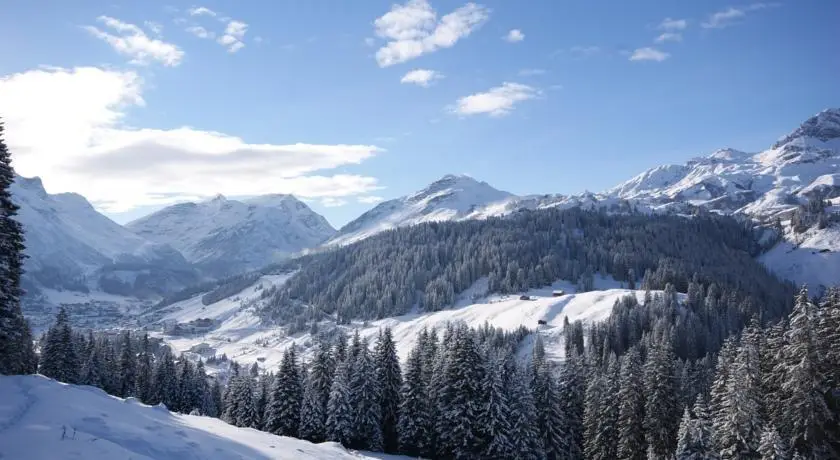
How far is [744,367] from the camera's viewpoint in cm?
3875

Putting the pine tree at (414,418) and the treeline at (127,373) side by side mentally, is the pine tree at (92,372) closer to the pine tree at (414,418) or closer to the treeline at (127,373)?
the treeline at (127,373)

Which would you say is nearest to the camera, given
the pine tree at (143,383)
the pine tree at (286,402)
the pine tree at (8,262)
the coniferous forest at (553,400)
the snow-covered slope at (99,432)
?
the snow-covered slope at (99,432)

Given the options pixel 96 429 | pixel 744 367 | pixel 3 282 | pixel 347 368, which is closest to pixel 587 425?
pixel 744 367

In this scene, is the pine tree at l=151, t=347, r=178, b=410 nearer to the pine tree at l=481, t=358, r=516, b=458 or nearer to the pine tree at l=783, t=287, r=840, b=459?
the pine tree at l=481, t=358, r=516, b=458

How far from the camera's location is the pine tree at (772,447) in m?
33.8

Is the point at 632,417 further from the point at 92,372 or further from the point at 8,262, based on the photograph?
the point at 92,372

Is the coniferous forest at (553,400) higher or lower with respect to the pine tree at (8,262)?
lower

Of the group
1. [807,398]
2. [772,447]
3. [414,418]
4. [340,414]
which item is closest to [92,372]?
[340,414]

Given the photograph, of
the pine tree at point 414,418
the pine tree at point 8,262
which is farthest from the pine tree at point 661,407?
the pine tree at point 8,262

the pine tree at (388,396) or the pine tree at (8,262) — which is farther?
the pine tree at (388,396)

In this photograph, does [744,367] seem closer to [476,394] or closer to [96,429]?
[476,394]

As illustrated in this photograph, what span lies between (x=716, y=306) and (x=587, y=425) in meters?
131

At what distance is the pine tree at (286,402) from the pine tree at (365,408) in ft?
25.4

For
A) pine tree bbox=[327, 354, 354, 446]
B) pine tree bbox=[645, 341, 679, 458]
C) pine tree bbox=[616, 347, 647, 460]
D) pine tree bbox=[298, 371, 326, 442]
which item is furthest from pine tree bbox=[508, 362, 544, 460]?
pine tree bbox=[298, 371, 326, 442]
